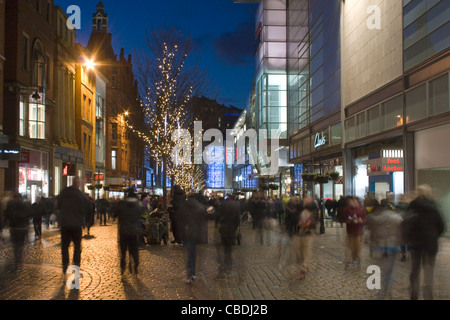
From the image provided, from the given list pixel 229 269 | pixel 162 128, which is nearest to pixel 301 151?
pixel 162 128

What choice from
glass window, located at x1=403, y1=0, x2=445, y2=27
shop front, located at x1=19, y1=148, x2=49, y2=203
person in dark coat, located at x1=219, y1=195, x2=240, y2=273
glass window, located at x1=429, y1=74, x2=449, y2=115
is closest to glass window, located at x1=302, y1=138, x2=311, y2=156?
glass window, located at x1=403, y1=0, x2=445, y2=27

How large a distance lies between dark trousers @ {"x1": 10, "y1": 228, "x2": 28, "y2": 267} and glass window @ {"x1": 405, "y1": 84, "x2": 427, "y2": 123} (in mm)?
15298

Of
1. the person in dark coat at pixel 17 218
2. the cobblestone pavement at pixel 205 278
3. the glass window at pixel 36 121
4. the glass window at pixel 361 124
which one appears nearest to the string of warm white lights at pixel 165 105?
the glass window at pixel 36 121

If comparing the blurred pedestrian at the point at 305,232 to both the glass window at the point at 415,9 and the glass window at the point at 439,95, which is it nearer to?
the glass window at the point at 439,95

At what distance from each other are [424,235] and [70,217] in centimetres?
640

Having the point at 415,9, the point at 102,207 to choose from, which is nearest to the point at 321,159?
the point at 102,207

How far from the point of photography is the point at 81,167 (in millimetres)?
45781

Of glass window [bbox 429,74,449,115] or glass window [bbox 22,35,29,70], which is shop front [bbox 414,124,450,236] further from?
glass window [bbox 22,35,29,70]

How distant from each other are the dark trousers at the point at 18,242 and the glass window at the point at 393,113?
16.6m

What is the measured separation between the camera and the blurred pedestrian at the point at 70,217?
977cm

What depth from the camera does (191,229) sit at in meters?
9.70

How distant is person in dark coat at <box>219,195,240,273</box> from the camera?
1102 centimetres

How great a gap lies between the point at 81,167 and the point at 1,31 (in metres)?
20.7

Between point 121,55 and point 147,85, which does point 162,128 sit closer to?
point 147,85
